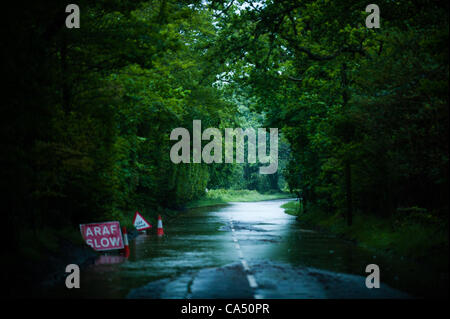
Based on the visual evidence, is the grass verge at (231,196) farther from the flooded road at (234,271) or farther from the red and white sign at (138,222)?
the flooded road at (234,271)

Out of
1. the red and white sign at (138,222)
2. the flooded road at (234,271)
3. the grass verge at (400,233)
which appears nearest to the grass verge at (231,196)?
the red and white sign at (138,222)

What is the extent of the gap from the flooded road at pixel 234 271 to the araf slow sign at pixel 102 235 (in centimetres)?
87

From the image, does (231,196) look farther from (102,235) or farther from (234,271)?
(234,271)

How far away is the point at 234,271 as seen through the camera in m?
14.0

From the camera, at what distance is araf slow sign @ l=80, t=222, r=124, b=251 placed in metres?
18.9

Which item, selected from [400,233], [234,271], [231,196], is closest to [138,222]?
[400,233]

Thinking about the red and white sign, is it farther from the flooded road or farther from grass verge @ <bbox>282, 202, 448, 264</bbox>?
grass verge @ <bbox>282, 202, 448, 264</bbox>

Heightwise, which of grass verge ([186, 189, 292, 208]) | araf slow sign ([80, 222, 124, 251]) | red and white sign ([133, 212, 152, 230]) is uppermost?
araf slow sign ([80, 222, 124, 251])

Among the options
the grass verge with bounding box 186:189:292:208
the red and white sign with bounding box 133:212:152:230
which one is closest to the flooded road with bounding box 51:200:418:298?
the red and white sign with bounding box 133:212:152:230

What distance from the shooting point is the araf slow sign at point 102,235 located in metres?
18.9

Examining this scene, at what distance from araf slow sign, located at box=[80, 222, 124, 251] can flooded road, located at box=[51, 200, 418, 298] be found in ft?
2.86

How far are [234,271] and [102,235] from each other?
6888 millimetres

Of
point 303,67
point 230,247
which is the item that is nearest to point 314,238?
point 230,247
